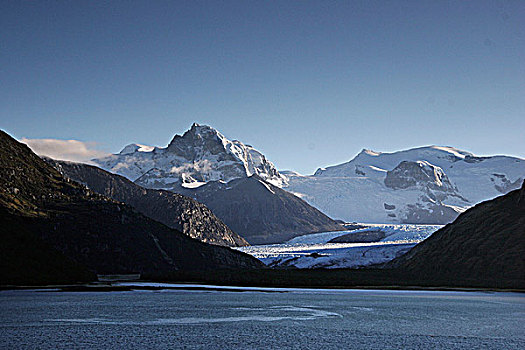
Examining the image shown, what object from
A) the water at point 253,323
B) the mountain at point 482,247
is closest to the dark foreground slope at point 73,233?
the water at point 253,323

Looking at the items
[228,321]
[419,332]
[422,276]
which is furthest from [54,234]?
[419,332]

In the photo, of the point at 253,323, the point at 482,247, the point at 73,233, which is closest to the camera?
the point at 253,323

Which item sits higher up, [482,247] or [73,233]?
[73,233]

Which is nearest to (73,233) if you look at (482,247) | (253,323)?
(482,247)

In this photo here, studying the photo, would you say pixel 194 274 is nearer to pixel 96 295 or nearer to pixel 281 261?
pixel 96 295

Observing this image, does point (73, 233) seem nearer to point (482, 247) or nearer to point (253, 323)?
point (482, 247)

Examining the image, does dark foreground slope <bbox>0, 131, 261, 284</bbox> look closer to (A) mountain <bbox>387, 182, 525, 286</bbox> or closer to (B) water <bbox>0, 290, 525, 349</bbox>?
(B) water <bbox>0, 290, 525, 349</bbox>

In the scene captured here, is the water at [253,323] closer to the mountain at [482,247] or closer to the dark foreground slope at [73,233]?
the dark foreground slope at [73,233]
